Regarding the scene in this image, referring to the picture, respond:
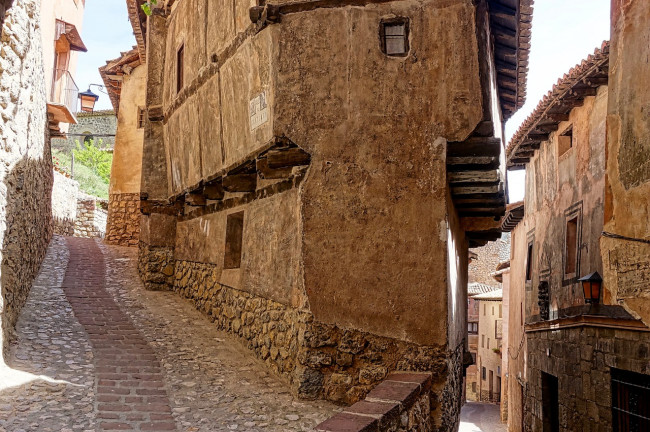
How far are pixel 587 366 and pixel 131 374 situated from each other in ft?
24.0

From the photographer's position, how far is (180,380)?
6.79 m

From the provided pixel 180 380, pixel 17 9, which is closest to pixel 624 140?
pixel 180 380

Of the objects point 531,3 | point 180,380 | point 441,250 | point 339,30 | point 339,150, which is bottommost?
point 180,380

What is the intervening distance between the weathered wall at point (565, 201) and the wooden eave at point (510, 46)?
1.56 meters

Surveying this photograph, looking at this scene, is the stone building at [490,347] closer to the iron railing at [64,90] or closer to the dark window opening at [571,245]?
the dark window opening at [571,245]

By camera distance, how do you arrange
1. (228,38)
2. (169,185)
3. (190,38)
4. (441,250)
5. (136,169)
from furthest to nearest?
(136,169)
(169,185)
(190,38)
(228,38)
(441,250)

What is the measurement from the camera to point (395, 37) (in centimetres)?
652

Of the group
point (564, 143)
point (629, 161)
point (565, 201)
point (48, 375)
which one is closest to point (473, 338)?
point (564, 143)

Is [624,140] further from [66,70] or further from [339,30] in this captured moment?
[66,70]

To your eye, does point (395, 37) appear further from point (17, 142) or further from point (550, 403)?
point (550, 403)

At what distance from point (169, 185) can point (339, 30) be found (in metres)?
6.12

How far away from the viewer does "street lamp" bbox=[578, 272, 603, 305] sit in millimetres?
9805

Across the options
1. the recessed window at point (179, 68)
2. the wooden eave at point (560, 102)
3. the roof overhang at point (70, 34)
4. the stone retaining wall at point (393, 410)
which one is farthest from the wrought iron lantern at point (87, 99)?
the stone retaining wall at point (393, 410)

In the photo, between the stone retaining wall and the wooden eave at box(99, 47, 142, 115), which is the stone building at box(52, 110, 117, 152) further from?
the stone retaining wall
